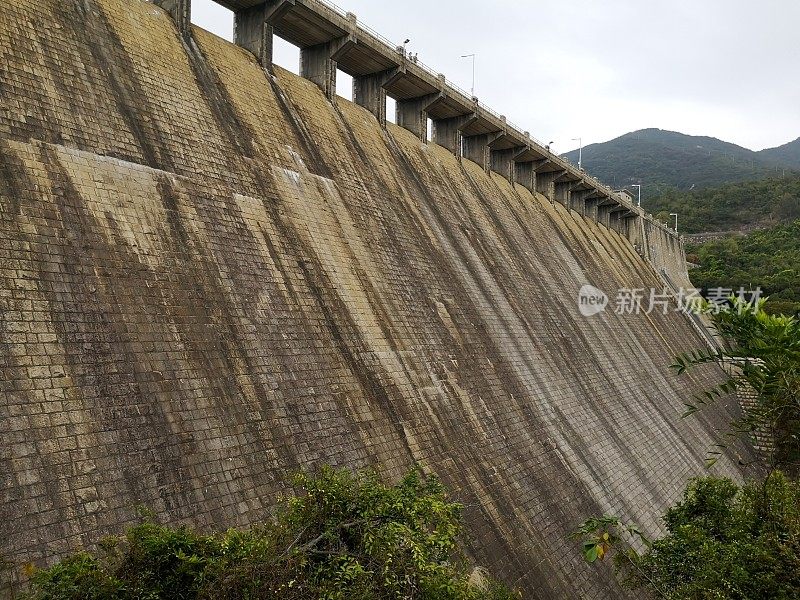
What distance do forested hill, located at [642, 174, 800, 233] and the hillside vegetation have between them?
9.30 meters

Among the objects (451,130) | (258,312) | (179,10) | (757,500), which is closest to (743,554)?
(757,500)

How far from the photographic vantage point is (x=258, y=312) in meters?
12.9

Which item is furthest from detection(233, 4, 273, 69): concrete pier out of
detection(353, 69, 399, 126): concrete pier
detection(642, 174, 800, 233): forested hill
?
detection(642, 174, 800, 233): forested hill

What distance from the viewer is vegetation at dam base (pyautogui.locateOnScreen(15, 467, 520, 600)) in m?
5.30

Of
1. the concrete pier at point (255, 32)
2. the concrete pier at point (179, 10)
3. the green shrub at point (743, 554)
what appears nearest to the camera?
the green shrub at point (743, 554)

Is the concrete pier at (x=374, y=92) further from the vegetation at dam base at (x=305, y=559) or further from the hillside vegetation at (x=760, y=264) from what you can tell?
the hillside vegetation at (x=760, y=264)

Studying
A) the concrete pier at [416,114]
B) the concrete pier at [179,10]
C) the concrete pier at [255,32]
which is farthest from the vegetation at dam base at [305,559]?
the concrete pier at [416,114]

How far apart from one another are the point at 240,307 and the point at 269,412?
7.65 ft

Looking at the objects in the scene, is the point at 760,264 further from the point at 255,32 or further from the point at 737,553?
the point at 737,553

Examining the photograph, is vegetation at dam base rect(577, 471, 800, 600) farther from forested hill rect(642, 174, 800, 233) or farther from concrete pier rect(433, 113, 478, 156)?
forested hill rect(642, 174, 800, 233)

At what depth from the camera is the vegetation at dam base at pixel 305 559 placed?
5301 mm

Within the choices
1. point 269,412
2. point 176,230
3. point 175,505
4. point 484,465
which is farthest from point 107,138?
point 484,465

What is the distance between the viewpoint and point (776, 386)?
6.52 meters

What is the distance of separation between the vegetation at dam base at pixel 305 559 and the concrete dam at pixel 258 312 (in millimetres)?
3003
